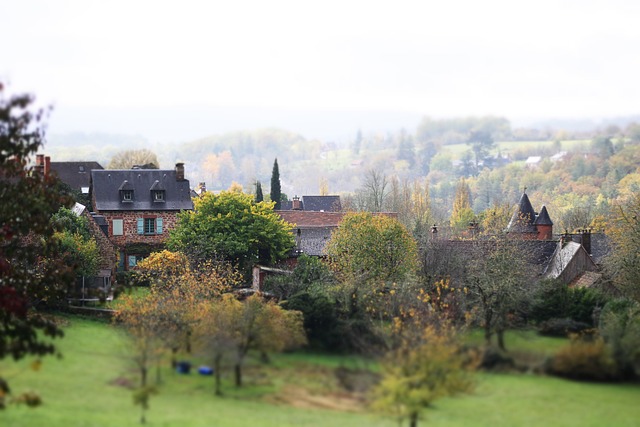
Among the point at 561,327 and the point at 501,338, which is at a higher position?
the point at 561,327

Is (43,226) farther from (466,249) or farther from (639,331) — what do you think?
(466,249)

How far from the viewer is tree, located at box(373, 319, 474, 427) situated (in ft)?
82.9

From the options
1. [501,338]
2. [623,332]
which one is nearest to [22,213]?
[501,338]

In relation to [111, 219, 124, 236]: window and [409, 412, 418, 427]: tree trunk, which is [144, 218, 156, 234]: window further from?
[409, 412, 418, 427]: tree trunk

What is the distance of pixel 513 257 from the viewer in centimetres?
4544

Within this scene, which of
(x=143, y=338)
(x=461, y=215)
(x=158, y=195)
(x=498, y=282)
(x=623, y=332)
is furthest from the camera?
(x=461, y=215)

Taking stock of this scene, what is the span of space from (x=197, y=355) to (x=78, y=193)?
38.5 meters

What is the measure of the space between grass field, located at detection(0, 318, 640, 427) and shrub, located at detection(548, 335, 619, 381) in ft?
1.54

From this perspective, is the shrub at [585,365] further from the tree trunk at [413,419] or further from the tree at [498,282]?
the tree trunk at [413,419]

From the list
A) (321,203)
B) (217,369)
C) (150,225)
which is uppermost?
(321,203)

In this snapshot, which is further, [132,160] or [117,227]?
[132,160]

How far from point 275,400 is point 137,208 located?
108 feet

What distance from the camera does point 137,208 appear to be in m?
58.2

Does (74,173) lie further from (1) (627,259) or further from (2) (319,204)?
(1) (627,259)
